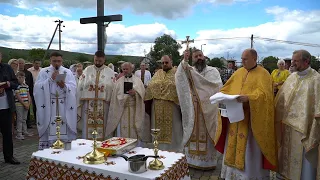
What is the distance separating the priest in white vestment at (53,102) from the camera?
214 inches

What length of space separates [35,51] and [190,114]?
270ft

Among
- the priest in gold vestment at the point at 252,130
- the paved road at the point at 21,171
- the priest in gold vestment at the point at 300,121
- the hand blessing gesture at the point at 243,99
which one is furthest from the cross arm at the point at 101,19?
the priest in gold vestment at the point at 300,121

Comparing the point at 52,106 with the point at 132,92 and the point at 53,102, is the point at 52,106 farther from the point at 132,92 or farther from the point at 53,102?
the point at 132,92

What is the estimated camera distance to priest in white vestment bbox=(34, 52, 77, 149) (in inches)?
214

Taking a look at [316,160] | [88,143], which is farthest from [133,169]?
[316,160]

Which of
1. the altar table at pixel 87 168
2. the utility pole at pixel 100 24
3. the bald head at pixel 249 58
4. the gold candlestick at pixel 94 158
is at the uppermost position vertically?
the utility pole at pixel 100 24

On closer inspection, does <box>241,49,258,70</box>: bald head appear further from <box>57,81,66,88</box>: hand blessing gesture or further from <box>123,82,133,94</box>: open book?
<box>57,81,66,88</box>: hand blessing gesture

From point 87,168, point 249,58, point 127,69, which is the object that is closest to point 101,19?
point 127,69

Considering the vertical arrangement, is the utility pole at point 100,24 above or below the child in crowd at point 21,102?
above

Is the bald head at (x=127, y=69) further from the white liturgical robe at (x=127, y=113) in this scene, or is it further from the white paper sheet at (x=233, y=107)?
the white paper sheet at (x=233, y=107)

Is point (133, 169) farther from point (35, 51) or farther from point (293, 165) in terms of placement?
point (35, 51)

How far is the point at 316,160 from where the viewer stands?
12.7 ft

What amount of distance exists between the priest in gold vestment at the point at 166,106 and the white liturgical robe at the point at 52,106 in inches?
61.5

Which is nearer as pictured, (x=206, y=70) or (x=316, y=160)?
(x=316, y=160)
